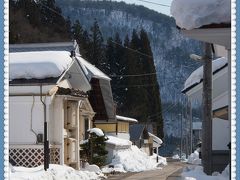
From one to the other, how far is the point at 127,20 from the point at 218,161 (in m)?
3.92

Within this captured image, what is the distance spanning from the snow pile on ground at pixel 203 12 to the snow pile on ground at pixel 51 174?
2755 millimetres

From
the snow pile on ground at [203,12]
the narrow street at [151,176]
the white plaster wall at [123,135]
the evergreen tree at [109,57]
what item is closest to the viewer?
the snow pile on ground at [203,12]

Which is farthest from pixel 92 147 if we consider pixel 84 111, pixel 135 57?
pixel 135 57

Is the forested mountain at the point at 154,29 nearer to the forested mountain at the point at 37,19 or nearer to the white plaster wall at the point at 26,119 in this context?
the forested mountain at the point at 37,19

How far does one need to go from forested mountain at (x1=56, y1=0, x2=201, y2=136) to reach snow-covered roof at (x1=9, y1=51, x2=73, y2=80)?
7.81 feet

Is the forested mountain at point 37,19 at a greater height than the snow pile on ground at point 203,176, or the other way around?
the forested mountain at point 37,19

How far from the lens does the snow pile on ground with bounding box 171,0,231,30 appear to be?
10.3 ft

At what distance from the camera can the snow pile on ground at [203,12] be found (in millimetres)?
3136

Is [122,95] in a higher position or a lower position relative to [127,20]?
lower

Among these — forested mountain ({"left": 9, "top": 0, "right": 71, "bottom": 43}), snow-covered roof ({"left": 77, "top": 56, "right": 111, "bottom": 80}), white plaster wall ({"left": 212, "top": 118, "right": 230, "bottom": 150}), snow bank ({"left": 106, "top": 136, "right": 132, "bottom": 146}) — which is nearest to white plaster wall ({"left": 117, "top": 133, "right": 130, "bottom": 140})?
snow bank ({"left": 106, "top": 136, "right": 132, "bottom": 146})

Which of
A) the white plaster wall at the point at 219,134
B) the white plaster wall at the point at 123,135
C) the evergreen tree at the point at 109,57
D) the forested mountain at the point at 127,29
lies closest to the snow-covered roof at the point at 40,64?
the evergreen tree at the point at 109,57

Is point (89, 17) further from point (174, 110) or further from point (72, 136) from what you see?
point (72, 136)

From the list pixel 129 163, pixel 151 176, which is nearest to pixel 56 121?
pixel 151 176

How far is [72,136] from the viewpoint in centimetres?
1111
